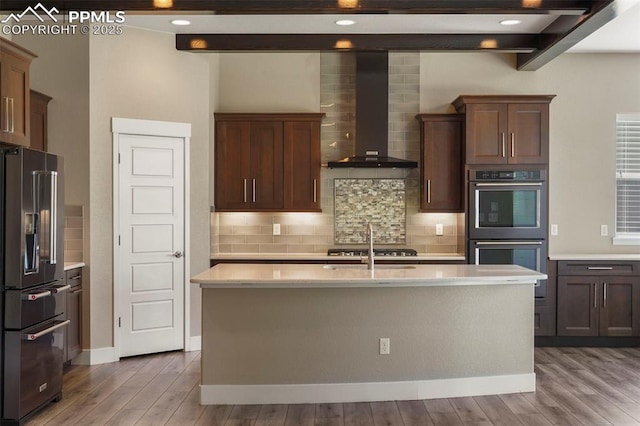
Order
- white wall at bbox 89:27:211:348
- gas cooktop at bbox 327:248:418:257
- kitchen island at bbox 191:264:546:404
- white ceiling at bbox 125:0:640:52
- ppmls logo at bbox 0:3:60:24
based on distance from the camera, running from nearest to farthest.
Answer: kitchen island at bbox 191:264:546:404
ppmls logo at bbox 0:3:60:24
white ceiling at bbox 125:0:640:52
white wall at bbox 89:27:211:348
gas cooktop at bbox 327:248:418:257

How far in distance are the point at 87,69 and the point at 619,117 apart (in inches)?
219

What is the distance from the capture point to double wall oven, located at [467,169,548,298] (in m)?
5.96

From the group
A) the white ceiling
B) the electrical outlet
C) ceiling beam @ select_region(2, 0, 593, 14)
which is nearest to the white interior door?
→ the white ceiling

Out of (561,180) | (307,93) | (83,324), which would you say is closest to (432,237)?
(561,180)

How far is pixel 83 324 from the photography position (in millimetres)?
5215

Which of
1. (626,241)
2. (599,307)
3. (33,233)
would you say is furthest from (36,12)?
(626,241)

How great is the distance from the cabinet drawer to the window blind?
675 mm

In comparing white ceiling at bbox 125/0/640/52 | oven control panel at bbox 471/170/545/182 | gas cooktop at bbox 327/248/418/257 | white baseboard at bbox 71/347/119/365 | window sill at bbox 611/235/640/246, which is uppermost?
white ceiling at bbox 125/0/640/52

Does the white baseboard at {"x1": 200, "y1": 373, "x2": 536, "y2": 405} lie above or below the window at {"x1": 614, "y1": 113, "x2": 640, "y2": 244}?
below

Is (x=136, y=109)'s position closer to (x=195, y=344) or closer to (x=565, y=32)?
(x=195, y=344)

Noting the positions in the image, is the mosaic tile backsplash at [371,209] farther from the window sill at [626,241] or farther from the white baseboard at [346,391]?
the white baseboard at [346,391]

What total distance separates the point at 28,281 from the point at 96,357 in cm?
Result: 173

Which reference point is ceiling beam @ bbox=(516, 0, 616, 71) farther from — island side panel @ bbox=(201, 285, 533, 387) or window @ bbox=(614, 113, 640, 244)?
island side panel @ bbox=(201, 285, 533, 387)

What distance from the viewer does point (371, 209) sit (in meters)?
6.61
